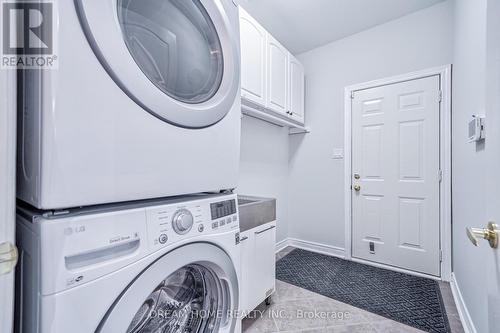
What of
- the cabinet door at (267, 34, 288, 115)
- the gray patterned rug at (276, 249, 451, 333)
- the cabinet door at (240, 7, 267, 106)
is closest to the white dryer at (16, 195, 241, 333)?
the cabinet door at (240, 7, 267, 106)

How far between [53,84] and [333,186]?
268 centimetres

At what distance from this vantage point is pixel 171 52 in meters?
0.78

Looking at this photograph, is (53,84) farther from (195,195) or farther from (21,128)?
(195,195)

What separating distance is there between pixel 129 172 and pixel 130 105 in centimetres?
18

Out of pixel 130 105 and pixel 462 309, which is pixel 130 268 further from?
pixel 462 309

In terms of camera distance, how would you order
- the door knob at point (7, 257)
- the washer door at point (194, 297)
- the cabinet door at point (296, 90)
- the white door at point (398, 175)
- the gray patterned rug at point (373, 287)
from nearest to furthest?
the door knob at point (7, 257) < the washer door at point (194, 297) < the gray patterned rug at point (373, 287) < the white door at point (398, 175) < the cabinet door at point (296, 90)

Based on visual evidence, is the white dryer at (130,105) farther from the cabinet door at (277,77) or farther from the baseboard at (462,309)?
the baseboard at (462,309)

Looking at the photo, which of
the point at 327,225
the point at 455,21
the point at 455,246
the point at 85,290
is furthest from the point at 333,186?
the point at 85,290

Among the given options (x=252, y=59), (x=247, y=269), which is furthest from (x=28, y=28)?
(x=252, y=59)

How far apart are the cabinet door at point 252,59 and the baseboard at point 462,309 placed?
2.07 metres

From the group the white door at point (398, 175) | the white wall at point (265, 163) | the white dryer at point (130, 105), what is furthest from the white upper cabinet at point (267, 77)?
the white dryer at point (130, 105)

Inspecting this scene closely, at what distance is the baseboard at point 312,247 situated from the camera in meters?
2.63

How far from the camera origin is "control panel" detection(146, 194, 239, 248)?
0.63m

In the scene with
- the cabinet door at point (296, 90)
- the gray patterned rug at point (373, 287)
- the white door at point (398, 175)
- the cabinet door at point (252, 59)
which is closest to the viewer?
→ the gray patterned rug at point (373, 287)
